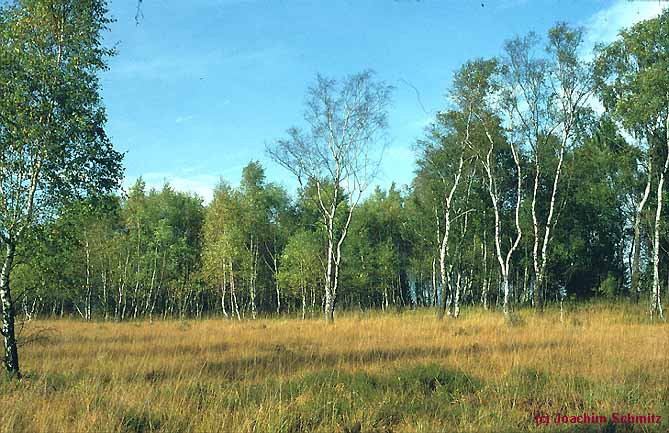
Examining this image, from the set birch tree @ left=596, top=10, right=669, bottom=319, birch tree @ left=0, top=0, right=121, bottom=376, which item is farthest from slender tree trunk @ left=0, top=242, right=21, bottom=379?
birch tree @ left=596, top=10, right=669, bottom=319

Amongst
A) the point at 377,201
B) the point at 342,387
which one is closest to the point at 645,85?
the point at 342,387

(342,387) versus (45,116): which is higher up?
(45,116)

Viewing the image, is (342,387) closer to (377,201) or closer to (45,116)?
(45,116)

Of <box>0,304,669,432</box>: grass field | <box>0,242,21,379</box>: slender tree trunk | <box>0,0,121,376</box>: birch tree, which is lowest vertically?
<box>0,304,669,432</box>: grass field

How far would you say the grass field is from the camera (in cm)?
582

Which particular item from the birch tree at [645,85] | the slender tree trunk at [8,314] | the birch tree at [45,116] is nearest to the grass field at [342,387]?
the slender tree trunk at [8,314]

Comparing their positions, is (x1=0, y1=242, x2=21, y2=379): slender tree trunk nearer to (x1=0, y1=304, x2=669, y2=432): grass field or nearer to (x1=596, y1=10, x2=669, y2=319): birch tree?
(x1=0, y1=304, x2=669, y2=432): grass field

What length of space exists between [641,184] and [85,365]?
32.0 meters

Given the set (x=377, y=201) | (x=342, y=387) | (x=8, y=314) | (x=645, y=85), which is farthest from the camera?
(x=377, y=201)

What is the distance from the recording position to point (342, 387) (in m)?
7.46

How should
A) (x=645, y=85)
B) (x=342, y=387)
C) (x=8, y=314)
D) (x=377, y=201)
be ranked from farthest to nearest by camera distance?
(x=377, y=201)
(x=645, y=85)
(x=8, y=314)
(x=342, y=387)

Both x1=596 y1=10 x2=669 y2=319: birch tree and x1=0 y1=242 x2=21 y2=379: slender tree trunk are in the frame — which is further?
x1=596 y1=10 x2=669 y2=319: birch tree

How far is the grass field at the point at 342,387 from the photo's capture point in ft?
19.1

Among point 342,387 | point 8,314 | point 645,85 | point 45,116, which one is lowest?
point 342,387
